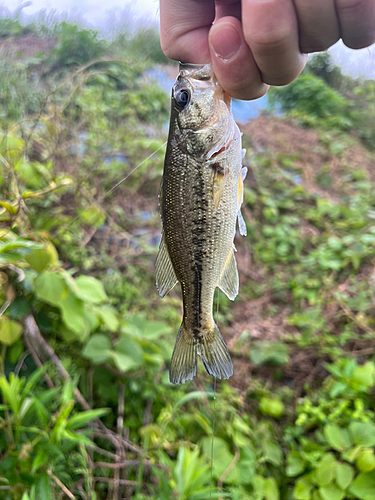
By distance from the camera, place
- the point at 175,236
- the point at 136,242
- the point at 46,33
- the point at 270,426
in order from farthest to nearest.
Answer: the point at 46,33 → the point at 136,242 → the point at 270,426 → the point at 175,236

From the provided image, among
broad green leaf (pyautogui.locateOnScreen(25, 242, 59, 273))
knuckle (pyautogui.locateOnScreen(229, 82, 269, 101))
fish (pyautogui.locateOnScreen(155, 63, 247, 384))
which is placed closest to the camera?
knuckle (pyautogui.locateOnScreen(229, 82, 269, 101))

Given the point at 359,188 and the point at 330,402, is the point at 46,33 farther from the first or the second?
the point at 330,402

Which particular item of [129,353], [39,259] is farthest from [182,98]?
[129,353]

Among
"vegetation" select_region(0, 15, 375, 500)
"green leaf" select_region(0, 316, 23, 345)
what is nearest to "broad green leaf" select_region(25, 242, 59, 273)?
"vegetation" select_region(0, 15, 375, 500)

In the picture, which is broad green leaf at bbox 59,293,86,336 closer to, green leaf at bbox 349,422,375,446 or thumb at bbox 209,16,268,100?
thumb at bbox 209,16,268,100

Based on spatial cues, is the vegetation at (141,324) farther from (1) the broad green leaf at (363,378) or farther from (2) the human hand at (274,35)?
(2) the human hand at (274,35)

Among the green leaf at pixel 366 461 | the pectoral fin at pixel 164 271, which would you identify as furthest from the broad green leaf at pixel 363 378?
the pectoral fin at pixel 164 271

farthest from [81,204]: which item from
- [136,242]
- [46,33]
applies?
[46,33]

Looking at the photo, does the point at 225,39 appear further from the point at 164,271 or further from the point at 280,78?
the point at 164,271
